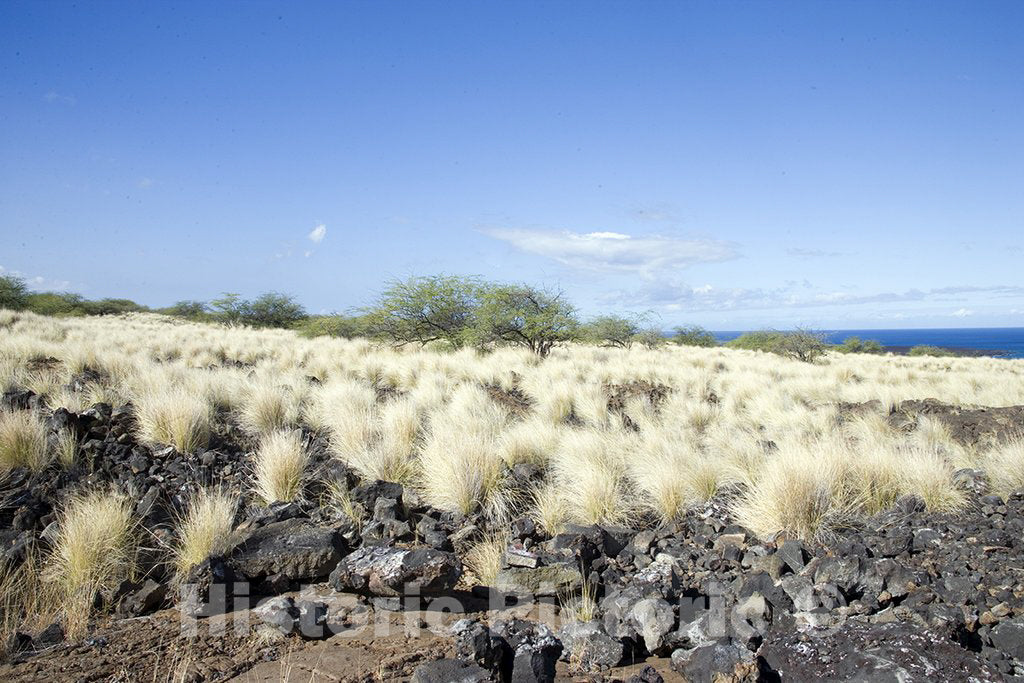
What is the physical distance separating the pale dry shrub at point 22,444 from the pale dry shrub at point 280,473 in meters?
2.21

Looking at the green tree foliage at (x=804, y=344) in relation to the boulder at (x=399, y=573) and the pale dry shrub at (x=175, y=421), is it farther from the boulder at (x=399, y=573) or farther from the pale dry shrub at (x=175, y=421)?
the boulder at (x=399, y=573)

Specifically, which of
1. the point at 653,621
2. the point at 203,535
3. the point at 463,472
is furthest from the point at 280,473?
the point at 653,621

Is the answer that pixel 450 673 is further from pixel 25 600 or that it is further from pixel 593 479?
pixel 25 600

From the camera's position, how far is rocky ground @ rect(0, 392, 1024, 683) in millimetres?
3439

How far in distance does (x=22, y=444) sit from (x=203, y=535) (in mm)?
3037

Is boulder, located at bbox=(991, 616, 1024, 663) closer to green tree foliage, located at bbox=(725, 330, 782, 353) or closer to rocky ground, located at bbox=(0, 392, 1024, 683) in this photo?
rocky ground, located at bbox=(0, 392, 1024, 683)

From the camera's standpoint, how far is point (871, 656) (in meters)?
3.18

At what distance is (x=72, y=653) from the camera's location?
3.73 metres

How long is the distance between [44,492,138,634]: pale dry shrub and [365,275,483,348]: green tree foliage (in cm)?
1837

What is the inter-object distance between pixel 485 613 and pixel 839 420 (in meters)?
8.83

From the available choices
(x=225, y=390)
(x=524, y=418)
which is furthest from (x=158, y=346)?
(x=524, y=418)

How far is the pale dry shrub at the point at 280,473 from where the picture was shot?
6.16 metres

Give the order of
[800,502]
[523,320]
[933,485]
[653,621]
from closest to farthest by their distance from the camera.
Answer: [653,621] < [800,502] < [933,485] < [523,320]

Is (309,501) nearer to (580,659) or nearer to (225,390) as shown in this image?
(580,659)
